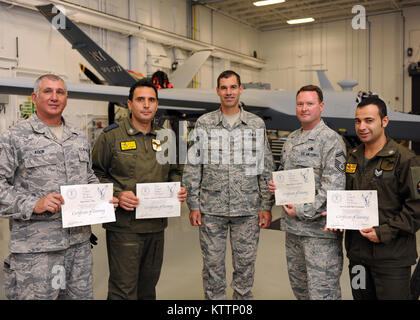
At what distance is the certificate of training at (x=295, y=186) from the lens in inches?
87.4

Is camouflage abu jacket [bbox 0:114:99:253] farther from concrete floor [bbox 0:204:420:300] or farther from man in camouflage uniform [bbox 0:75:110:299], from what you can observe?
concrete floor [bbox 0:204:420:300]

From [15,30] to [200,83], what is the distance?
7.89 metres

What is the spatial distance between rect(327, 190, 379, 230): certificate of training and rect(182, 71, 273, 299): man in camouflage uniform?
2.32ft

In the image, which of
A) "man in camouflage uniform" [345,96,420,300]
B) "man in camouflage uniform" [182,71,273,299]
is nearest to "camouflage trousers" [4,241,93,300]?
"man in camouflage uniform" [182,71,273,299]

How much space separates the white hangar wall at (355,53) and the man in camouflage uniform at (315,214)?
48.4 feet

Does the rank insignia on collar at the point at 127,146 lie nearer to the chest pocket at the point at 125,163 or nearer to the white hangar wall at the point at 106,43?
the chest pocket at the point at 125,163

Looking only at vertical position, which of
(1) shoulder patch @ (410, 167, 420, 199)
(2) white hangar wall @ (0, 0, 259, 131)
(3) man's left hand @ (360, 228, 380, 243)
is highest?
(2) white hangar wall @ (0, 0, 259, 131)

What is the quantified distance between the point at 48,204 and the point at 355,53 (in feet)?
56.4

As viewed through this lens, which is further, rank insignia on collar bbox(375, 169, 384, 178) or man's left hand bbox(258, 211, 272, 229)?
man's left hand bbox(258, 211, 272, 229)

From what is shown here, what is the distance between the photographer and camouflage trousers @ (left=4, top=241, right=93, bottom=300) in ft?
6.36

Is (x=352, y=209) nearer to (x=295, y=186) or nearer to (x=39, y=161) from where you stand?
(x=295, y=186)

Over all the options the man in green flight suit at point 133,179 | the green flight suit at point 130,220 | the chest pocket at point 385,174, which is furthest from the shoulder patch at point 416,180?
the green flight suit at point 130,220
